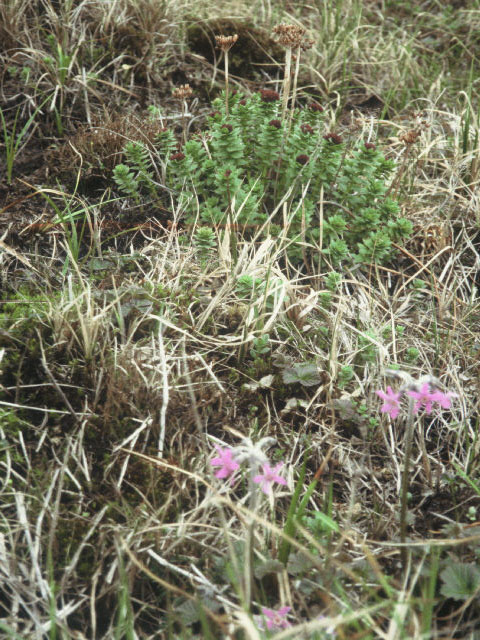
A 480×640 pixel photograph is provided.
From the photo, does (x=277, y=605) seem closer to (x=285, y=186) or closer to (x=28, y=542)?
(x=28, y=542)

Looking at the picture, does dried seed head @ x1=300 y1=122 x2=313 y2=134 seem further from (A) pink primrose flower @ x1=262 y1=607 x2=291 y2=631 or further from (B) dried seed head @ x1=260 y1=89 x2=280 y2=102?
(A) pink primrose flower @ x1=262 y1=607 x2=291 y2=631

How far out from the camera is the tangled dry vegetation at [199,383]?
1755 millimetres

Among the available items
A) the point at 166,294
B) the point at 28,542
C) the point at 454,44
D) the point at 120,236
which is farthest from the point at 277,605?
the point at 454,44

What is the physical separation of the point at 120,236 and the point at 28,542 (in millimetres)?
1647

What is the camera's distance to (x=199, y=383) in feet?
7.56

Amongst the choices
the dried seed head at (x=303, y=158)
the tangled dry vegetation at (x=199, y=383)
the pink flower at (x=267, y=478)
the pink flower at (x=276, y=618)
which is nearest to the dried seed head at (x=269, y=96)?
the tangled dry vegetation at (x=199, y=383)

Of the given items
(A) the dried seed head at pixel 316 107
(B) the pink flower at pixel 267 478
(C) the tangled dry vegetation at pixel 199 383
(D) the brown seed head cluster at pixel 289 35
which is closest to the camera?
(B) the pink flower at pixel 267 478

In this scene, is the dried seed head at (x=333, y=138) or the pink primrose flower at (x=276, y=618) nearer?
the pink primrose flower at (x=276, y=618)

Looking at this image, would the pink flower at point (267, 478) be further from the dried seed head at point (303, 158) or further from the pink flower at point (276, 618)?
the dried seed head at point (303, 158)

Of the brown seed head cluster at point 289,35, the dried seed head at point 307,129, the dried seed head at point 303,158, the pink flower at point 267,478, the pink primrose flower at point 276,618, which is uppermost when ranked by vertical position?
the brown seed head cluster at point 289,35

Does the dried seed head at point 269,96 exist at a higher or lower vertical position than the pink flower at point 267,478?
higher

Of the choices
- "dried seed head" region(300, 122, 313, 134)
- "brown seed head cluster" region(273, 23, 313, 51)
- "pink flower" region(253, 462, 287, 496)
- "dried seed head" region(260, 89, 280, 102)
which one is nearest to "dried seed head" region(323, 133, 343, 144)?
"dried seed head" region(300, 122, 313, 134)

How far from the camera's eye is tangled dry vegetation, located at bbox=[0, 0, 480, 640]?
1755 mm

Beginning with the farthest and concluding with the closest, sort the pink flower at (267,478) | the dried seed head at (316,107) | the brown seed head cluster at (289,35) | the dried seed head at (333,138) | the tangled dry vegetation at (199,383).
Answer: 1. the dried seed head at (316,107)
2. the dried seed head at (333,138)
3. the brown seed head cluster at (289,35)
4. the tangled dry vegetation at (199,383)
5. the pink flower at (267,478)
